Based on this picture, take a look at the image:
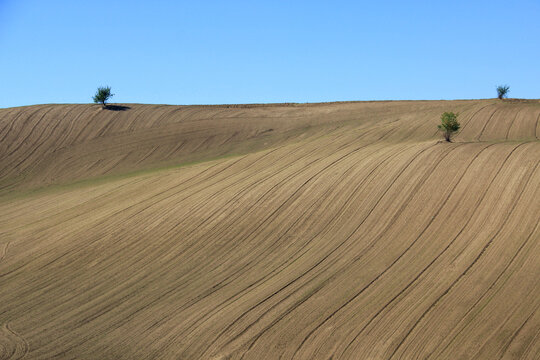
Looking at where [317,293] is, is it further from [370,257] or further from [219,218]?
[219,218]

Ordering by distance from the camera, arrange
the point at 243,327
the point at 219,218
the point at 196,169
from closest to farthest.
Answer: the point at 243,327
the point at 219,218
the point at 196,169

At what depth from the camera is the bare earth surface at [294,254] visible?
19.1 meters

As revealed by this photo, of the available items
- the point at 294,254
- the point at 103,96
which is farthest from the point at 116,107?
the point at 294,254

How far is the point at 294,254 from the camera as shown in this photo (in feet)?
82.3

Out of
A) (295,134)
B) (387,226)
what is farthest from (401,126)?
(387,226)

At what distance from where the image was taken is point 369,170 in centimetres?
3078

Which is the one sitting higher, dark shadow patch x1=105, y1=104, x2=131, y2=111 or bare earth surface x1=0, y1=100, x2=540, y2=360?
dark shadow patch x1=105, y1=104, x2=131, y2=111

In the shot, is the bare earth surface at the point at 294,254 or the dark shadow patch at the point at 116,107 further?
the dark shadow patch at the point at 116,107

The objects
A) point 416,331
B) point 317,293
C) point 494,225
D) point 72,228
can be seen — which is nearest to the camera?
point 416,331

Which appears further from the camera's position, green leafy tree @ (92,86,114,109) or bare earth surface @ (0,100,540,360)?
green leafy tree @ (92,86,114,109)

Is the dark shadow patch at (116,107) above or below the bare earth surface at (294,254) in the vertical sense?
above

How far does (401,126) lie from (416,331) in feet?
90.2

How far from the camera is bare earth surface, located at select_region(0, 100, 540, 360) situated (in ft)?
62.6

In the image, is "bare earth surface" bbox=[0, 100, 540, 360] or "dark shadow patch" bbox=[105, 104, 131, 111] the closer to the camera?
"bare earth surface" bbox=[0, 100, 540, 360]
